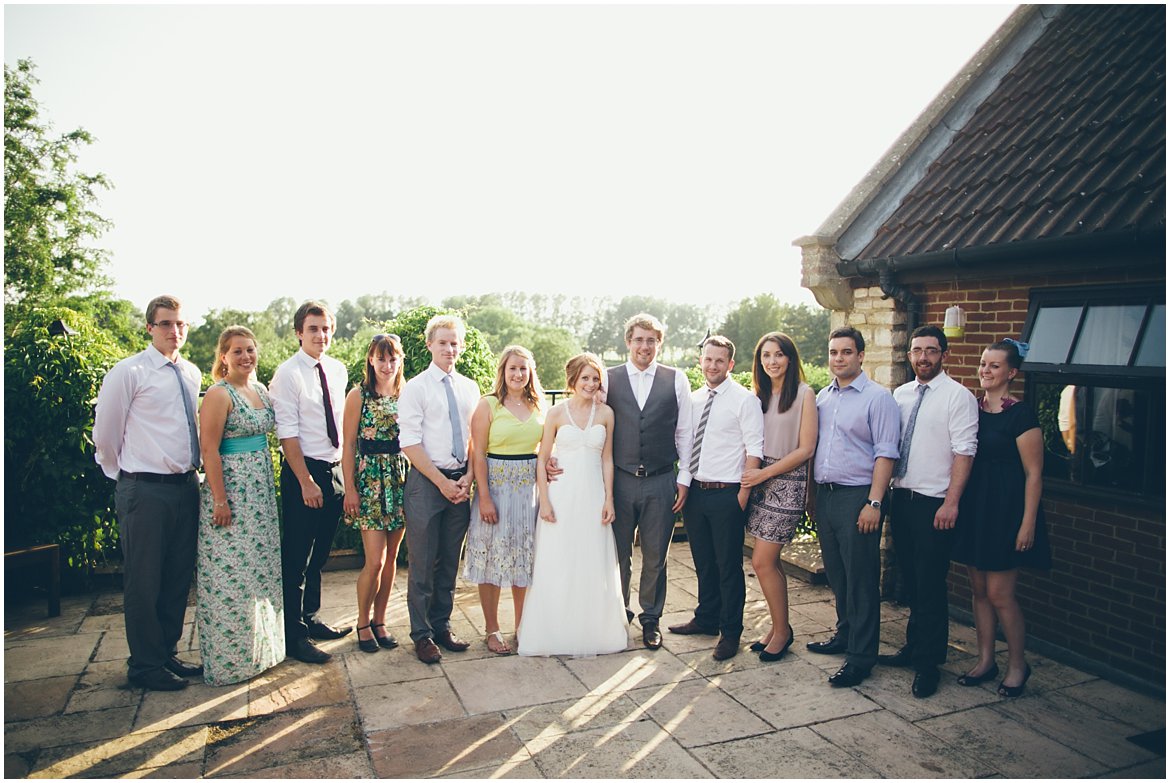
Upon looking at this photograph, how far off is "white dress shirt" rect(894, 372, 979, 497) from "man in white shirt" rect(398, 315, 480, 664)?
100 inches

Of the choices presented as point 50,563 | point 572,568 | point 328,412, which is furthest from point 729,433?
point 50,563

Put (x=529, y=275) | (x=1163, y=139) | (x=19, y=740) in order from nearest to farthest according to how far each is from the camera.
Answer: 1. (x=19, y=740)
2. (x=1163, y=139)
3. (x=529, y=275)

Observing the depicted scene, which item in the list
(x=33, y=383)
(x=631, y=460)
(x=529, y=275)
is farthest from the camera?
(x=529, y=275)

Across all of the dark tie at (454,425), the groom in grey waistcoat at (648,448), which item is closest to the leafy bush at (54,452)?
the dark tie at (454,425)

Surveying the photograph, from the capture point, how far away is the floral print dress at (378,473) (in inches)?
184

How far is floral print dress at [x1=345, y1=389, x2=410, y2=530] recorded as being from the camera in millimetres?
4672

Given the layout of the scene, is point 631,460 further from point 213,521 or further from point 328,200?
point 328,200

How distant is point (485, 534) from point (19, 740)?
8.00 feet

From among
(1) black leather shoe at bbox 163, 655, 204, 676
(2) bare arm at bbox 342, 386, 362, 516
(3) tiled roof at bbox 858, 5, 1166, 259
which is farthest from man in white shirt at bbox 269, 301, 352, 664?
(3) tiled roof at bbox 858, 5, 1166, 259

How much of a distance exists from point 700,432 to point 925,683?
6.00ft

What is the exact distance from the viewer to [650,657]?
4.72 meters

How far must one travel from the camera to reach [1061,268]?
15.0 ft

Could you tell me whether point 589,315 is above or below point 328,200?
below

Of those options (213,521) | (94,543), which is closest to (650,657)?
(213,521)
